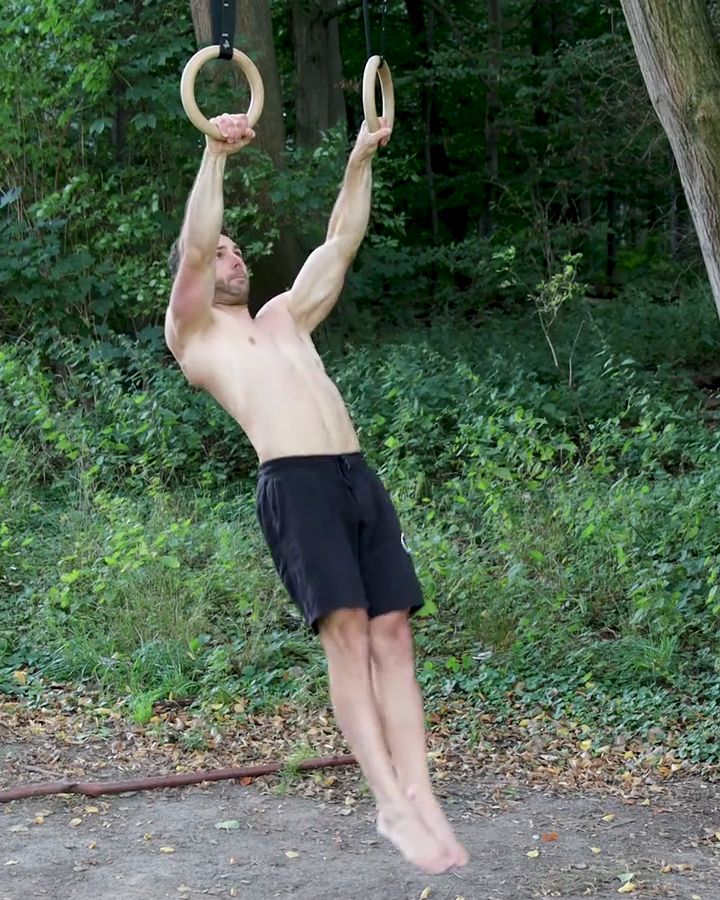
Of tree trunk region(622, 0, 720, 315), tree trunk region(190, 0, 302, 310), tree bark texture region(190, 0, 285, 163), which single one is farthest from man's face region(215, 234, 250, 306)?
tree bark texture region(190, 0, 285, 163)

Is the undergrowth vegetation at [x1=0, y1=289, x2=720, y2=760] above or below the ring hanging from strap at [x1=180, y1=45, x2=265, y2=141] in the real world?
below

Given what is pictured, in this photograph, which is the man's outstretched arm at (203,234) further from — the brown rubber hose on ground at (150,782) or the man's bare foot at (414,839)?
the brown rubber hose on ground at (150,782)

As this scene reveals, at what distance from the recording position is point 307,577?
3635 millimetres

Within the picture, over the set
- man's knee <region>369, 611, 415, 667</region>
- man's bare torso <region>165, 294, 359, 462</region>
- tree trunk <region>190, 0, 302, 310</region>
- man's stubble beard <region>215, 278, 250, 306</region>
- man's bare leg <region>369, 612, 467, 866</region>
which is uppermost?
tree trunk <region>190, 0, 302, 310</region>

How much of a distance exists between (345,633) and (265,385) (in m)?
0.80

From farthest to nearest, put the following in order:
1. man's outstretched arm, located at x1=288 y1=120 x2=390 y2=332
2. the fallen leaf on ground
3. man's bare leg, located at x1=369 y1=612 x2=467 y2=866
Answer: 1. the fallen leaf on ground
2. man's outstretched arm, located at x1=288 y1=120 x2=390 y2=332
3. man's bare leg, located at x1=369 y1=612 x2=467 y2=866

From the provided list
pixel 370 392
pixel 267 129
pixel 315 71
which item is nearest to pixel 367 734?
pixel 370 392

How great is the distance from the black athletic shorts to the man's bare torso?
0.21 ft

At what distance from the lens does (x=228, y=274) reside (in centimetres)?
389

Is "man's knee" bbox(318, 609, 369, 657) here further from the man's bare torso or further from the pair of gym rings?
the pair of gym rings

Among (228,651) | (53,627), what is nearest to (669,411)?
(228,651)

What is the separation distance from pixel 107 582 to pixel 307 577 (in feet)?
11.0

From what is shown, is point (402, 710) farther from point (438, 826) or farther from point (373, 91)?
point (373, 91)

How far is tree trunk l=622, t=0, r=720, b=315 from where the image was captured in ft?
17.9
